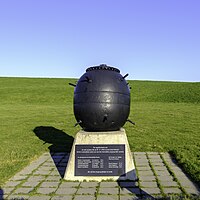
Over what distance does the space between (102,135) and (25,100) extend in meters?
30.6

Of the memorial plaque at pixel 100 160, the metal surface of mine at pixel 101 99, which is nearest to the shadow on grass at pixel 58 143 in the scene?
the memorial plaque at pixel 100 160

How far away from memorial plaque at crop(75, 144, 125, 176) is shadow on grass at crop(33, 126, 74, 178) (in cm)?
60

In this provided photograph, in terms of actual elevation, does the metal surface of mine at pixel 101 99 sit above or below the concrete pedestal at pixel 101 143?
above

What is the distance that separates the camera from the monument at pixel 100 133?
6164 millimetres

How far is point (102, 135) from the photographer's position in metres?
6.40

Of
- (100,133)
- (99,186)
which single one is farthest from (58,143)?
(99,186)

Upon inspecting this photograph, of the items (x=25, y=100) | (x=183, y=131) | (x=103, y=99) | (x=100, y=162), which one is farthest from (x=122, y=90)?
(x=25, y=100)

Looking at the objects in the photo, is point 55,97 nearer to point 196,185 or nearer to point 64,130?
point 64,130

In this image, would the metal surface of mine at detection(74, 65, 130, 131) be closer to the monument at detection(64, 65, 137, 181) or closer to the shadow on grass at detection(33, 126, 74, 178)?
the monument at detection(64, 65, 137, 181)

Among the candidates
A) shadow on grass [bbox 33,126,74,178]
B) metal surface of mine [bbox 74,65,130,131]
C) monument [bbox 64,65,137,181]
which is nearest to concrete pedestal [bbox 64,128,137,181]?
monument [bbox 64,65,137,181]

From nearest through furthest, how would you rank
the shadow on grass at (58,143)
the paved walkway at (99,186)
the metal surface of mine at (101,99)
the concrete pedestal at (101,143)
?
the paved walkway at (99,186), the metal surface of mine at (101,99), the concrete pedestal at (101,143), the shadow on grass at (58,143)

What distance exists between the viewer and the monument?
243 inches

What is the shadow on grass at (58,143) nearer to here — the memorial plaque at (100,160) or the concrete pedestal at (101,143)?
the concrete pedestal at (101,143)

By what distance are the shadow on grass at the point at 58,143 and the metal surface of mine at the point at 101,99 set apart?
1559 mm
